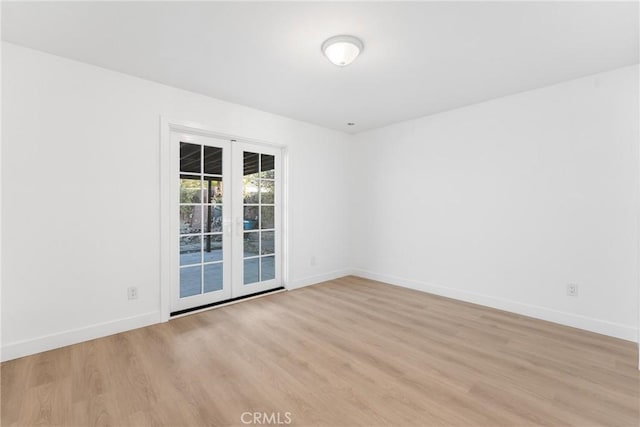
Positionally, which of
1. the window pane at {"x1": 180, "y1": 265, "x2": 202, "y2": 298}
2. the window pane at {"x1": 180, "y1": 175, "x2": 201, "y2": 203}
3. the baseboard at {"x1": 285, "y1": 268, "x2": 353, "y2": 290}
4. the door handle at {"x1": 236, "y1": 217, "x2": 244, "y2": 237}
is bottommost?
the baseboard at {"x1": 285, "y1": 268, "x2": 353, "y2": 290}

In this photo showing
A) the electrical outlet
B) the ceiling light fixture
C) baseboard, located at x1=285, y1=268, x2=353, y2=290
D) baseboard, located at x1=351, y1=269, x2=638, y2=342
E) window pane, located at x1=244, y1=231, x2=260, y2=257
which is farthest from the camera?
baseboard, located at x1=285, y1=268, x2=353, y2=290

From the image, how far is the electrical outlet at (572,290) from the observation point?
9.73 feet

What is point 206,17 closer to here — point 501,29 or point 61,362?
point 501,29

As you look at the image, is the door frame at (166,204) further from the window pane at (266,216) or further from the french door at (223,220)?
the window pane at (266,216)

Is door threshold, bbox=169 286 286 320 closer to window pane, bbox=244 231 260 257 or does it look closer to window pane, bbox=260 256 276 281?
window pane, bbox=260 256 276 281

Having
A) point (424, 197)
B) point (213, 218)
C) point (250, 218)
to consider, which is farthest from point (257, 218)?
point (424, 197)

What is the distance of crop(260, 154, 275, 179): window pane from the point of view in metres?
4.14

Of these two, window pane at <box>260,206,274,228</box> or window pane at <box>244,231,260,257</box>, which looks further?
window pane at <box>260,206,274,228</box>

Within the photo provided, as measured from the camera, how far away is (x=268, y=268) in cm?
422

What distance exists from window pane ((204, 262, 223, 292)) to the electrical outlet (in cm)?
392

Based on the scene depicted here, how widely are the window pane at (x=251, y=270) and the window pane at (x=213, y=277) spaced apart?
1.22ft

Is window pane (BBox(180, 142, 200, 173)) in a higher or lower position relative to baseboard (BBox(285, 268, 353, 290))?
higher

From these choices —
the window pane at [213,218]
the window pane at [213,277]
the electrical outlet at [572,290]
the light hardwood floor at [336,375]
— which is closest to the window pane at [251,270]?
the window pane at [213,277]

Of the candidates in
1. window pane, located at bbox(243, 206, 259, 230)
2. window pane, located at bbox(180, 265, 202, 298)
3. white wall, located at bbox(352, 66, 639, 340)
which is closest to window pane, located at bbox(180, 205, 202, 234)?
window pane, located at bbox(180, 265, 202, 298)
